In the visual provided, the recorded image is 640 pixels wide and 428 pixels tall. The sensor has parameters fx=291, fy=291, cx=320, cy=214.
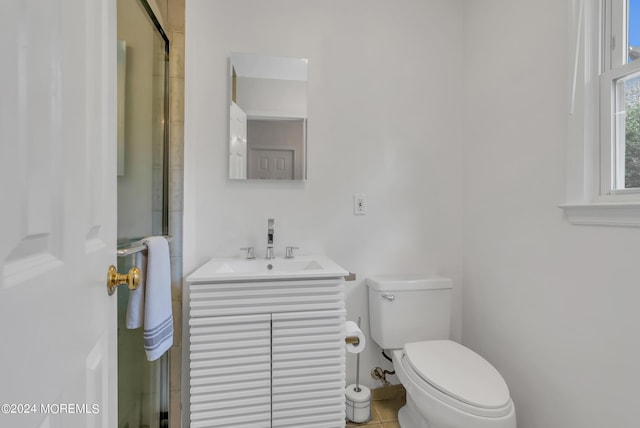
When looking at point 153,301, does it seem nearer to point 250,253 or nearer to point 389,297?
point 250,253

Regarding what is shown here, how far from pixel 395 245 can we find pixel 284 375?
0.94 m

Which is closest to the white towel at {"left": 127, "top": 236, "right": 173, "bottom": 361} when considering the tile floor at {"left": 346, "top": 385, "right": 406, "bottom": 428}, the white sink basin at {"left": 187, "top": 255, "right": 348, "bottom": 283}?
the white sink basin at {"left": 187, "top": 255, "right": 348, "bottom": 283}

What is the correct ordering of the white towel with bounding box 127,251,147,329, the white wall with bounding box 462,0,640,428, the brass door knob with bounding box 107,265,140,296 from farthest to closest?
the white wall with bounding box 462,0,640,428 → the white towel with bounding box 127,251,147,329 → the brass door knob with bounding box 107,265,140,296

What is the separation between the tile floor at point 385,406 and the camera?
153 centimetres

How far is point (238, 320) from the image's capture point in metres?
1.20

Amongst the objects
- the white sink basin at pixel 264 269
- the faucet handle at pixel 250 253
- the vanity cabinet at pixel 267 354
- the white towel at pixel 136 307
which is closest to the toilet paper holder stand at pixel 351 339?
the vanity cabinet at pixel 267 354

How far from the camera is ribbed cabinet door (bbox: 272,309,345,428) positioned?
123 centimetres

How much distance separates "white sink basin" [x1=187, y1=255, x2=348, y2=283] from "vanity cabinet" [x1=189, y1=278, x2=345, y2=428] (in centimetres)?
4

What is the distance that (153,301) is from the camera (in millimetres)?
900

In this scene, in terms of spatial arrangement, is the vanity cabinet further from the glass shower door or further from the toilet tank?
the toilet tank
